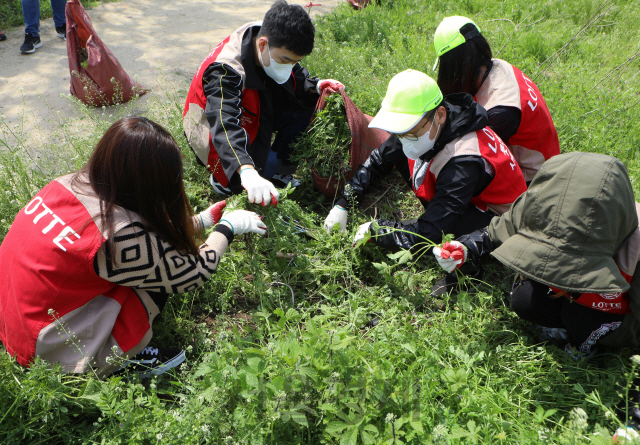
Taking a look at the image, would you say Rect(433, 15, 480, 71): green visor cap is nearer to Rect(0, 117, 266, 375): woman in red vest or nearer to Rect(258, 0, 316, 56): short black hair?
Rect(258, 0, 316, 56): short black hair

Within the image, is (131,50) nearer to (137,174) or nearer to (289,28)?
(289,28)

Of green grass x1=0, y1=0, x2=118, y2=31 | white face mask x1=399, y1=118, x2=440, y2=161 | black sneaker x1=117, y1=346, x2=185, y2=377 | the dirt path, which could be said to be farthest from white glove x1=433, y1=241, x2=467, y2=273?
green grass x1=0, y1=0, x2=118, y2=31

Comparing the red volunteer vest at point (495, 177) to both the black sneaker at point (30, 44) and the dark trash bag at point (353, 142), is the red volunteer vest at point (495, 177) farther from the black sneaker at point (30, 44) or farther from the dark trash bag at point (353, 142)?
the black sneaker at point (30, 44)

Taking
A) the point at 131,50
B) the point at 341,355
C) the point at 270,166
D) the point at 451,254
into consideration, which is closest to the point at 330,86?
the point at 270,166

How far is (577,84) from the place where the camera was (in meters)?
4.15

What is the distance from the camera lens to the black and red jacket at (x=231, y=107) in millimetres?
2707

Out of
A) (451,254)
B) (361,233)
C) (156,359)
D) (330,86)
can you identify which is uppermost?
(330,86)

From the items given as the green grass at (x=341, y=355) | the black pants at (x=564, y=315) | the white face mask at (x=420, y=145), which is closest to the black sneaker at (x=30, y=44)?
the green grass at (x=341, y=355)

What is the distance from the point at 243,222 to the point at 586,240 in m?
1.61

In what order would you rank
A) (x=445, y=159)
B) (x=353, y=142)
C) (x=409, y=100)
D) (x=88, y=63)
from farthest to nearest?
(x=88, y=63) < (x=353, y=142) < (x=445, y=159) < (x=409, y=100)

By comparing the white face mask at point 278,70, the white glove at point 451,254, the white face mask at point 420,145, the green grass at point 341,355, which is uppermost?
the white face mask at point 278,70

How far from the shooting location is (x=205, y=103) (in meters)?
2.94

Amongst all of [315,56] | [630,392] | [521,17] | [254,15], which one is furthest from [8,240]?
[521,17]

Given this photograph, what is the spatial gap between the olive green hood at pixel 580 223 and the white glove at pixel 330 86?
1.79 metres
